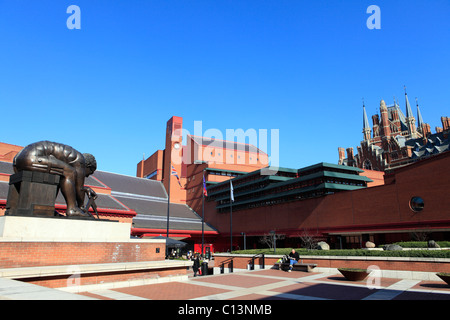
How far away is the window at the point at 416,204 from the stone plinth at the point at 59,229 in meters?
26.3

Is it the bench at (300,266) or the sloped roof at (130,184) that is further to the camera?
the sloped roof at (130,184)

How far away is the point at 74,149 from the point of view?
1342 cm

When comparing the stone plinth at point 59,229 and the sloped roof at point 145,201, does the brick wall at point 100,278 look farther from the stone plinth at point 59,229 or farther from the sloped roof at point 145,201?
the sloped roof at point 145,201

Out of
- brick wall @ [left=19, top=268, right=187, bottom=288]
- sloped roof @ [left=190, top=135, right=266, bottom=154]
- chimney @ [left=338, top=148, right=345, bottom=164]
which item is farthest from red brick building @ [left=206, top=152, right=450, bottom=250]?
chimney @ [left=338, top=148, right=345, bottom=164]

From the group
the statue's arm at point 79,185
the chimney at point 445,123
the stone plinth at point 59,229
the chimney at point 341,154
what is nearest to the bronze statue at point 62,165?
the statue's arm at point 79,185

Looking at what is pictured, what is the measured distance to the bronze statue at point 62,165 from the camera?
12.0 m

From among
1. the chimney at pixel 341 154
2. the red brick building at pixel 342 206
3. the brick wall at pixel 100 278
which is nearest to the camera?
the brick wall at pixel 100 278

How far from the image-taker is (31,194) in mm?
11742

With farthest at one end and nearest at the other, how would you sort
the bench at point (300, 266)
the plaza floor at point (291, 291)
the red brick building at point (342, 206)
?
the red brick building at point (342, 206) < the bench at point (300, 266) < the plaza floor at point (291, 291)

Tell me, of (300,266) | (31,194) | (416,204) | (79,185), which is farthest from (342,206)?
(31,194)
